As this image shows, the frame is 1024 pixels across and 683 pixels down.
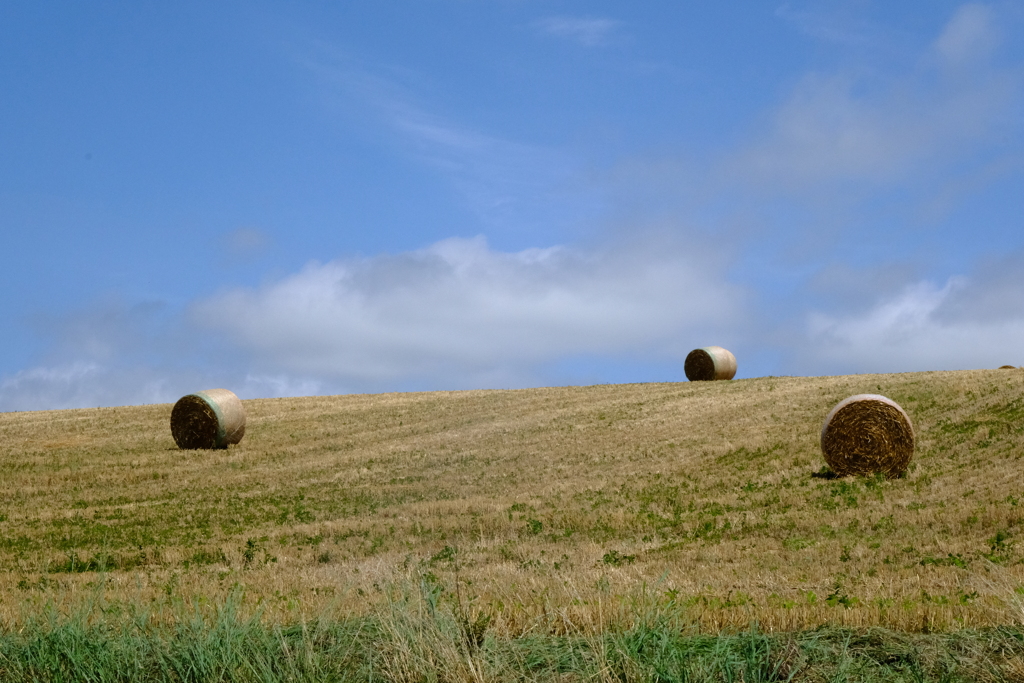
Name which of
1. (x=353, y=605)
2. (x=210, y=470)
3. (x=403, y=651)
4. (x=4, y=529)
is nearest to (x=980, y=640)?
(x=403, y=651)

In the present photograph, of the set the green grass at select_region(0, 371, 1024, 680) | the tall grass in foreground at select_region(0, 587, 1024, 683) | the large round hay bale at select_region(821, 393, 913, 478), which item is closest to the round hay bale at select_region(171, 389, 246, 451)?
the green grass at select_region(0, 371, 1024, 680)

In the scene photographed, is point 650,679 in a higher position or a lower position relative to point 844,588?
higher

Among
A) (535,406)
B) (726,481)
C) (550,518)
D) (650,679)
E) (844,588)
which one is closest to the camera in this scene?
(650,679)

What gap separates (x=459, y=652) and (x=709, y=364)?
4242cm

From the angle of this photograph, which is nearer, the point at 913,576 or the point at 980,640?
the point at 980,640

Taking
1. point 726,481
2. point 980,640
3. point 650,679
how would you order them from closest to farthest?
point 650,679 < point 980,640 < point 726,481

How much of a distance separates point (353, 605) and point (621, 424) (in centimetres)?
2624

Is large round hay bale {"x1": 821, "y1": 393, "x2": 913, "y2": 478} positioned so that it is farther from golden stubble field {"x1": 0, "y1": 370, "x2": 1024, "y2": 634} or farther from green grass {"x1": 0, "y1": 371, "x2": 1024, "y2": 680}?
golden stubble field {"x1": 0, "y1": 370, "x2": 1024, "y2": 634}

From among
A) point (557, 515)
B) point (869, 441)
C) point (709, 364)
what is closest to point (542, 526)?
point (557, 515)

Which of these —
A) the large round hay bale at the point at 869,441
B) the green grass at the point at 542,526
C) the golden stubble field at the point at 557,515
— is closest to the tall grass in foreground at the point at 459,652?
the green grass at the point at 542,526

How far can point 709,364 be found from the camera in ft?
158

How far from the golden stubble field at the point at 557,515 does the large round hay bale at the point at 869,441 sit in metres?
1.05

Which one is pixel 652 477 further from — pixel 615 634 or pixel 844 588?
pixel 615 634

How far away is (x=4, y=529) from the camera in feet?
70.8
